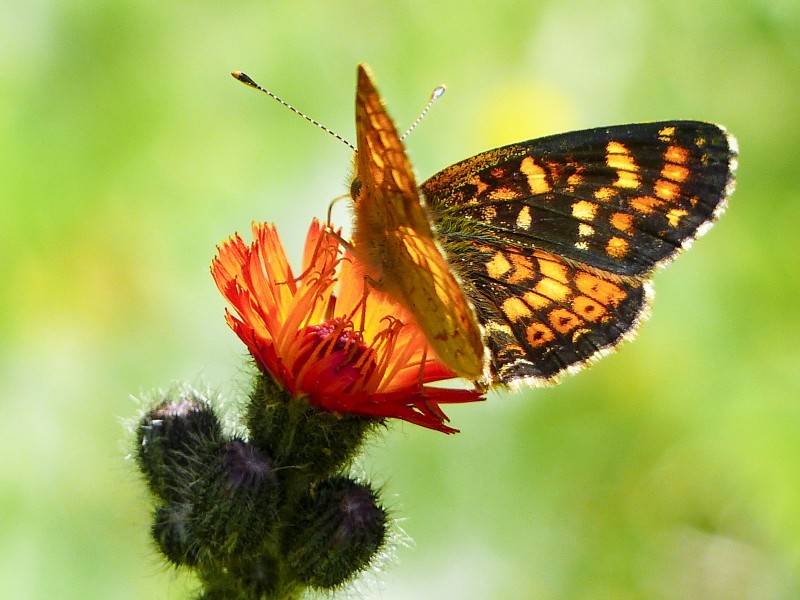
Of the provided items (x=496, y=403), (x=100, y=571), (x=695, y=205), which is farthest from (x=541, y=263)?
(x=100, y=571)

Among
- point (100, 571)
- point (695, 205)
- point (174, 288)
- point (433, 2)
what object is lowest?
point (100, 571)

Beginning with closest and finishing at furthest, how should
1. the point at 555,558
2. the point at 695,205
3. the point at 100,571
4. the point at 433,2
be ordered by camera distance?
1. the point at 695,205
2. the point at 100,571
3. the point at 555,558
4. the point at 433,2

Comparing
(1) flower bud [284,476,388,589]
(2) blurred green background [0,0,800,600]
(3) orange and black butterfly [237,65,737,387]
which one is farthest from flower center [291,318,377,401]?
(2) blurred green background [0,0,800,600]

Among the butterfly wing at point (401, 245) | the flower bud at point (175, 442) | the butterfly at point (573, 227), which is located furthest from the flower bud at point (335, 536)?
the butterfly at point (573, 227)

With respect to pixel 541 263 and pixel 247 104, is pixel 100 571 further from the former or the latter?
pixel 247 104

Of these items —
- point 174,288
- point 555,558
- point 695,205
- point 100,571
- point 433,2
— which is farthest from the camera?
point 433,2

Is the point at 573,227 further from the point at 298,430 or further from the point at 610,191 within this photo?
the point at 298,430

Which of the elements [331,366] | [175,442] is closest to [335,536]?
[331,366]

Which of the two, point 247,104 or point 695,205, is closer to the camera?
point 695,205

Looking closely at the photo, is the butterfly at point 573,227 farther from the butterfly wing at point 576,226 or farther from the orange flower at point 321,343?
the orange flower at point 321,343
